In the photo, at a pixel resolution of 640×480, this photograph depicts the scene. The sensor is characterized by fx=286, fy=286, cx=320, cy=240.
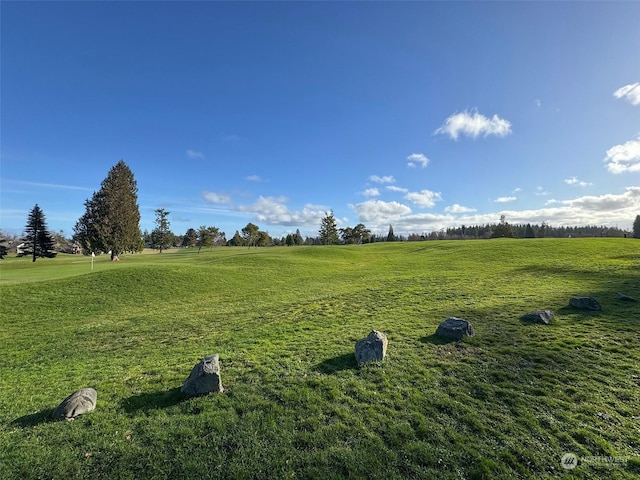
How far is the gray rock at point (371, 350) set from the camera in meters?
7.19

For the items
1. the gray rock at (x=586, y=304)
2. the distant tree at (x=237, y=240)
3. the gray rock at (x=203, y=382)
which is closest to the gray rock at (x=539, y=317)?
the gray rock at (x=586, y=304)

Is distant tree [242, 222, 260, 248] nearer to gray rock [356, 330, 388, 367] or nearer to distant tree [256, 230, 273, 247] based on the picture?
distant tree [256, 230, 273, 247]

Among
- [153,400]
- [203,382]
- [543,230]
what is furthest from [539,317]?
[543,230]

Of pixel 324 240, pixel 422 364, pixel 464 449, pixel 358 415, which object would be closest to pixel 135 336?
pixel 358 415

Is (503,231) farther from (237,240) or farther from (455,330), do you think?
(455,330)

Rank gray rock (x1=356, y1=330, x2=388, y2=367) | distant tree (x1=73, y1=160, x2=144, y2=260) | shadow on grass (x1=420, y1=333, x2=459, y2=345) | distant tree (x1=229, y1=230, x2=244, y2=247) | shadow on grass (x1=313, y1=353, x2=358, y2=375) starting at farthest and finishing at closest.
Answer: distant tree (x1=229, y1=230, x2=244, y2=247) → distant tree (x1=73, y1=160, x2=144, y2=260) → shadow on grass (x1=420, y1=333, x2=459, y2=345) → gray rock (x1=356, y1=330, x2=388, y2=367) → shadow on grass (x1=313, y1=353, x2=358, y2=375)

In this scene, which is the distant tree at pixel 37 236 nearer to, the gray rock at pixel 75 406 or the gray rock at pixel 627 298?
the gray rock at pixel 75 406

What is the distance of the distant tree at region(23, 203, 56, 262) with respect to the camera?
51688mm

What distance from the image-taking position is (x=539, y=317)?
989 centimetres

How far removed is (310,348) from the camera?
859cm

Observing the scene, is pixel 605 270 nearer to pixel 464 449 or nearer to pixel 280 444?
pixel 464 449

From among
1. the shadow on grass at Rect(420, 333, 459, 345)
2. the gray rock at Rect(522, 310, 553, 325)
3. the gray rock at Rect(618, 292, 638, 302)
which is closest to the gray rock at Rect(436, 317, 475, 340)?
the shadow on grass at Rect(420, 333, 459, 345)

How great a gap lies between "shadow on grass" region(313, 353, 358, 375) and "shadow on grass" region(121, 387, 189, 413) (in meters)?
3.07

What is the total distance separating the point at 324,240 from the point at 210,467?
3137 inches
